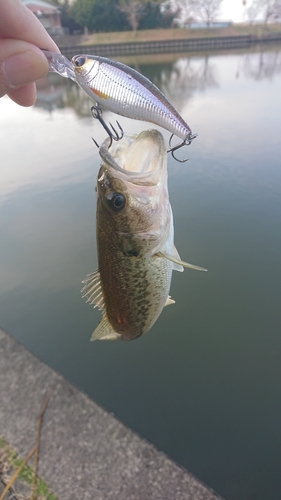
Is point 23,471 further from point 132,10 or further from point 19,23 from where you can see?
point 132,10

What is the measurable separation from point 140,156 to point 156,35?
146 feet

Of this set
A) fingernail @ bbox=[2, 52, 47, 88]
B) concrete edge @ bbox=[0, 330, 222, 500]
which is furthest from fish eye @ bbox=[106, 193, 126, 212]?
concrete edge @ bbox=[0, 330, 222, 500]

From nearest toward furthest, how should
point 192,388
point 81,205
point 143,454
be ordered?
point 143,454 → point 192,388 → point 81,205

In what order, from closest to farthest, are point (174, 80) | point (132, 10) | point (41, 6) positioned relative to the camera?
point (174, 80) < point (132, 10) < point (41, 6)

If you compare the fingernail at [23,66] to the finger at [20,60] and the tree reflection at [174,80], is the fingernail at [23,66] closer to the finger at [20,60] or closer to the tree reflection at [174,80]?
the finger at [20,60]

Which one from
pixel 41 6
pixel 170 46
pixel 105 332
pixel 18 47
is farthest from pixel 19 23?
pixel 41 6

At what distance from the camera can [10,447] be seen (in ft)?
8.34

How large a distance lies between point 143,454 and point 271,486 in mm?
1267

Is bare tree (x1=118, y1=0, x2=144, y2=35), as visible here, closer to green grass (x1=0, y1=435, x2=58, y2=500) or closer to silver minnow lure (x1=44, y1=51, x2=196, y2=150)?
silver minnow lure (x1=44, y1=51, x2=196, y2=150)

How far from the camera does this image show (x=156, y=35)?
125 feet

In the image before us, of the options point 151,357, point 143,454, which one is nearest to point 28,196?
point 151,357

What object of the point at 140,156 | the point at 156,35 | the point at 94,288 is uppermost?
the point at 156,35

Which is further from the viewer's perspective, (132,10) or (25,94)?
(132,10)

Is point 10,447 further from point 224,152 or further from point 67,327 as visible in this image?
point 224,152
